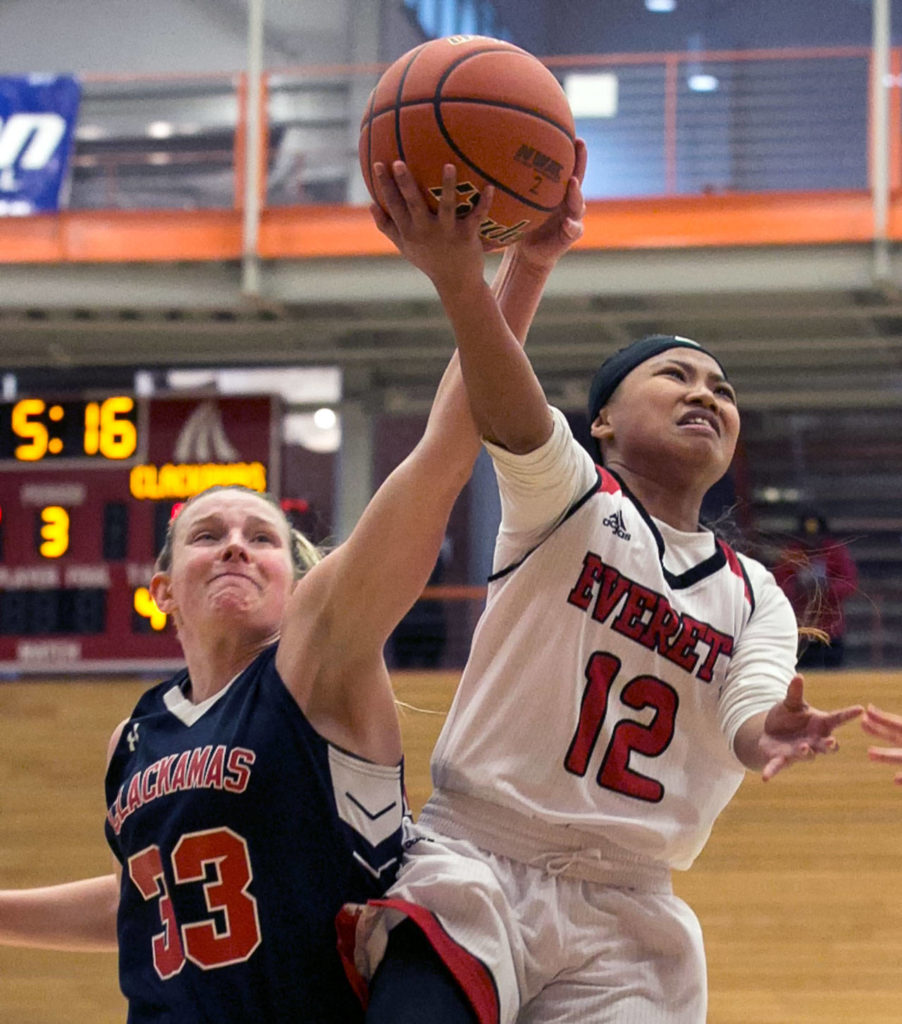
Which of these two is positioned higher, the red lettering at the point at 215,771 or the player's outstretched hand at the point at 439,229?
the player's outstretched hand at the point at 439,229

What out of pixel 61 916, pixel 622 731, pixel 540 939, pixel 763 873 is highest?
pixel 622 731

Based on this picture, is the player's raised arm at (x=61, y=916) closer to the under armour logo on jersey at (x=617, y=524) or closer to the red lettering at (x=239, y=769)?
the red lettering at (x=239, y=769)

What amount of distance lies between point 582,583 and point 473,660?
0.18m

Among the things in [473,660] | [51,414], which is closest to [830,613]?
[473,660]

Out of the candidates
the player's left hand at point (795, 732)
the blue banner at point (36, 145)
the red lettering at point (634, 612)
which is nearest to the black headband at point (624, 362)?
the red lettering at point (634, 612)

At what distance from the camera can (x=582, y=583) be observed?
2.11 metres

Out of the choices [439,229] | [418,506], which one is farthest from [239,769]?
[439,229]

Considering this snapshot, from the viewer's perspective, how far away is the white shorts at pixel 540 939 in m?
1.96

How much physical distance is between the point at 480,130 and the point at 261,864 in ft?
3.08

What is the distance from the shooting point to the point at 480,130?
1.94 metres

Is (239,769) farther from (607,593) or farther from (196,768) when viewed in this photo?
(607,593)

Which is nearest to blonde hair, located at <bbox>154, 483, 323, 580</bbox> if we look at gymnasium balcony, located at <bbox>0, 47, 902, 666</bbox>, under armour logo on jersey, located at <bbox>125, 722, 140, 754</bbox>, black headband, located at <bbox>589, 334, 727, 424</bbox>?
under armour logo on jersey, located at <bbox>125, 722, 140, 754</bbox>

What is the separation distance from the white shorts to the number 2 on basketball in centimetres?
13

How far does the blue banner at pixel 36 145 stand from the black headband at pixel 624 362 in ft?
20.4
